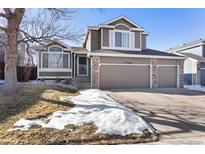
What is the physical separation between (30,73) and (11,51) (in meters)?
A: 10.7

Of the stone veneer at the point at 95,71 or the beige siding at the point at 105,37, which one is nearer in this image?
the stone veneer at the point at 95,71

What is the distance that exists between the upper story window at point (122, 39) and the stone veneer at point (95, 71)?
3.29m

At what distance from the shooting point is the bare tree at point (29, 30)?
9703 millimetres

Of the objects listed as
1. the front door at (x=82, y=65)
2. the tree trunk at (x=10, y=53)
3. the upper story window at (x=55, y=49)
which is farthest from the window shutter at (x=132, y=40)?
the tree trunk at (x=10, y=53)

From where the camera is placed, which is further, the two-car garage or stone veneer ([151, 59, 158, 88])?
stone veneer ([151, 59, 158, 88])

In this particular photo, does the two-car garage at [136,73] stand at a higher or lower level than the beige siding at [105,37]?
lower

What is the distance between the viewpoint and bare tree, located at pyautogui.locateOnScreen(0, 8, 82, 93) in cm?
970

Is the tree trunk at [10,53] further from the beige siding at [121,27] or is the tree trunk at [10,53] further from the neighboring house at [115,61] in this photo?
the beige siding at [121,27]

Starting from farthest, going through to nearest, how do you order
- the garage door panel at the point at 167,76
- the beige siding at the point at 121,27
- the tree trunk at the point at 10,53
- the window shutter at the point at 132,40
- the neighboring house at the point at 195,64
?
the neighboring house at the point at 195,64, the window shutter at the point at 132,40, the beige siding at the point at 121,27, the garage door panel at the point at 167,76, the tree trunk at the point at 10,53

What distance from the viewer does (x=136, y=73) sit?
16.1m

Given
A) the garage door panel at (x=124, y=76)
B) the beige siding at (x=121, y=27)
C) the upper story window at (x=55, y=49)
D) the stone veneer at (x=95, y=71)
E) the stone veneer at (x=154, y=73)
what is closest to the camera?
the stone veneer at (x=95, y=71)

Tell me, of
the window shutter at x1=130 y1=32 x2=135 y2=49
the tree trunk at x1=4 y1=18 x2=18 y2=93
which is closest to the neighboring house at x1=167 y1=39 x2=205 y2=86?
the window shutter at x1=130 y1=32 x2=135 y2=49

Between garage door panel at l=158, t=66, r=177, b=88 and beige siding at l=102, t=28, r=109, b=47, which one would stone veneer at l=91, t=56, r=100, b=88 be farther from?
garage door panel at l=158, t=66, r=177, b=88

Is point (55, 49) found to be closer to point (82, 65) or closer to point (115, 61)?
point (82, 65)
